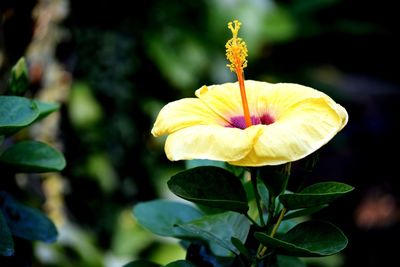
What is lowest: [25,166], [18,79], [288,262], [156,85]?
[156,85]

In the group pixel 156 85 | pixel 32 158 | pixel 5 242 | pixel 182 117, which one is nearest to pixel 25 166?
pixel 32 158

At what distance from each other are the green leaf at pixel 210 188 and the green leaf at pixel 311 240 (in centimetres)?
5

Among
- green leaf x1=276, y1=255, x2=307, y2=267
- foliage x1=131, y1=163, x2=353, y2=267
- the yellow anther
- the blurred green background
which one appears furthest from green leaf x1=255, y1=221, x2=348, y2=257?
the blurred green background

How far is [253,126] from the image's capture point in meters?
0.75

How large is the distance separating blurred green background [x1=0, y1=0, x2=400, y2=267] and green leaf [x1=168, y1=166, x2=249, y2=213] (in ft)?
3.08

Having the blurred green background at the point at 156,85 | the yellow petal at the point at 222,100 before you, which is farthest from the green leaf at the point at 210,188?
the blurred green background at the point at 156,85

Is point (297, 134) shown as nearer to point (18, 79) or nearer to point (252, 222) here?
point (252, 222)

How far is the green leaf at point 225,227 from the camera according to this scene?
2.57ft

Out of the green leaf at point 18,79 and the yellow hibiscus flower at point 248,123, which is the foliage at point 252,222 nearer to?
the yellow hibiscus flower at point 248,123

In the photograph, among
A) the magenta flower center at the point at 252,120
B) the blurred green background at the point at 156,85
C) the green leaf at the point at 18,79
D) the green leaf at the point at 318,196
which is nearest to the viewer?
the green leaf at the point at 318,196

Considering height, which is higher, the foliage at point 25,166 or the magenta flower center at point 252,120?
the magenta flower center at point 252,120

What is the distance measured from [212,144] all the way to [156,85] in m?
2.30

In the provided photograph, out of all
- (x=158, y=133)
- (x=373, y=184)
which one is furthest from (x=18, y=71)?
(x=373, y=184)

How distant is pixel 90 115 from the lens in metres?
2.64
